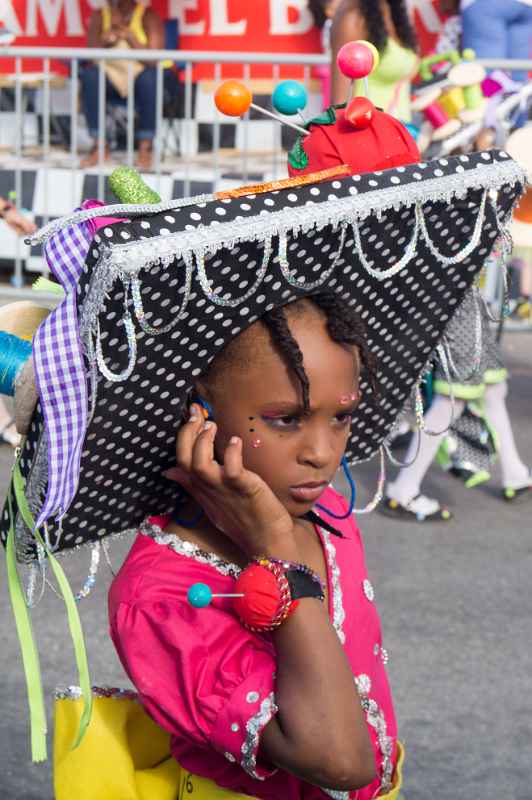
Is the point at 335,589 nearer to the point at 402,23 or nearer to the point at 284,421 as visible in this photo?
the point at 284,421

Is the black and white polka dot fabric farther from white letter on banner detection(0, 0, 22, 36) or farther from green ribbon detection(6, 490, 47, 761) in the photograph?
white letter on banner detection(0, 0, 22, 36)

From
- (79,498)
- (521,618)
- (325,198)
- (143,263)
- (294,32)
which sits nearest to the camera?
(143,263)

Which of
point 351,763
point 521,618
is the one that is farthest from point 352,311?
point 521,618

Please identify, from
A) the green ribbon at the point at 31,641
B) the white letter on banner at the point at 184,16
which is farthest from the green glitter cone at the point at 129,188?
the white letter on banner at the point at 184,16

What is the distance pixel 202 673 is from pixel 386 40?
15.0 ft

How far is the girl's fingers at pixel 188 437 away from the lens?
1.82 m

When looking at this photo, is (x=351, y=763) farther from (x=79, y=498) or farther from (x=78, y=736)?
(x=79, y=498)

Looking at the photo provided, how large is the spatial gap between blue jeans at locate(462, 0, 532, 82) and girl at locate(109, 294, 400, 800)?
7.03m

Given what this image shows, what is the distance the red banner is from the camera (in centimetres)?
969

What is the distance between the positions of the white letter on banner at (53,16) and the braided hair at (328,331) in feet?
29.2

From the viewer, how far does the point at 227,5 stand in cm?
991

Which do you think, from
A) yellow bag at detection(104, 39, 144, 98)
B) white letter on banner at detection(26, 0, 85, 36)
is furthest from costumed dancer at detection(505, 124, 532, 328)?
white letter on banner at detection(26, 0, 85, 36)

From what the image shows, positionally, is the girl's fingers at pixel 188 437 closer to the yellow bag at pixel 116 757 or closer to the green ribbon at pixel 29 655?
the green ribbon at pixel 29 655

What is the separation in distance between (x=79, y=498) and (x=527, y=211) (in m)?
2.29
